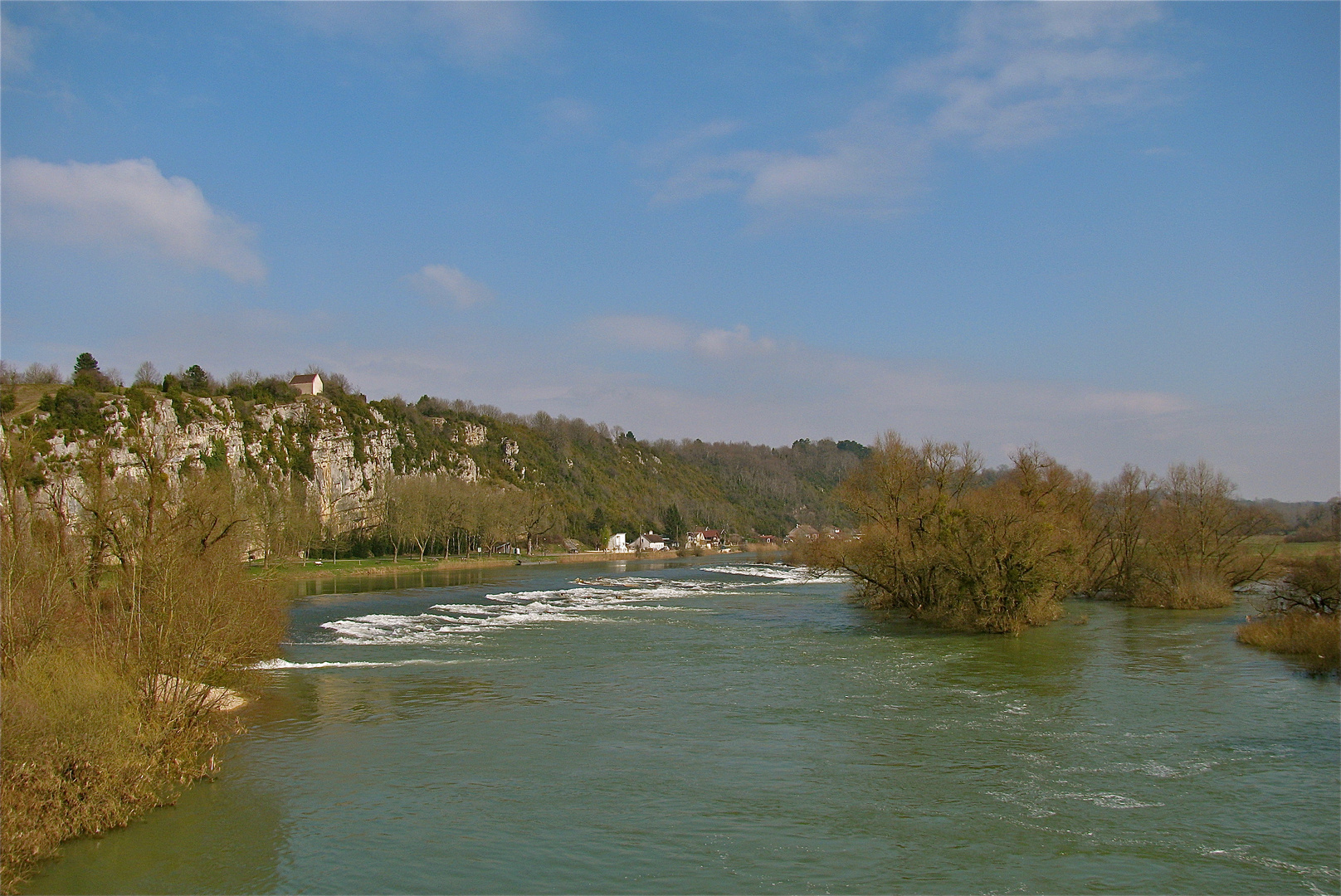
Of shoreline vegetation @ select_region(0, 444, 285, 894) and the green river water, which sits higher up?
shoreline vegetation @ select_region(0, 444, 285, 894)

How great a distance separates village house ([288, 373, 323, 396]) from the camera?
144500 millimetres

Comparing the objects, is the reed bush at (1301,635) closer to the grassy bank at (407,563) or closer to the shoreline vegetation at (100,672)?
the shoreline vegetation at (100,672)

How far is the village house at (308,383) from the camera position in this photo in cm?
14450

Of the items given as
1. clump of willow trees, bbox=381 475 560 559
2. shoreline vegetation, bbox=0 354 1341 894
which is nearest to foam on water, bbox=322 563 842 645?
shoreline vegetation, bbox=0 354 1341 894

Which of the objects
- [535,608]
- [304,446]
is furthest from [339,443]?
[535,608]

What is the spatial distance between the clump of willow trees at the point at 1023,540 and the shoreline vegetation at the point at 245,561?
105 mm

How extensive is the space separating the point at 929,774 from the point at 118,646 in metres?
13.9

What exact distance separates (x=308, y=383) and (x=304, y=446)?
91.4ft

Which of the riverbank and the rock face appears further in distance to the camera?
the rock face

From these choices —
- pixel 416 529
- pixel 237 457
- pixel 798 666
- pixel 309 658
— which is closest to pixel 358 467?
pixel 237 457

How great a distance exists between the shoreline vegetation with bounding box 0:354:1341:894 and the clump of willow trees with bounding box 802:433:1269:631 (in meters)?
0.11

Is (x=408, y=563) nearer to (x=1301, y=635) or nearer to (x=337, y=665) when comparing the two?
(x=337, y=665)

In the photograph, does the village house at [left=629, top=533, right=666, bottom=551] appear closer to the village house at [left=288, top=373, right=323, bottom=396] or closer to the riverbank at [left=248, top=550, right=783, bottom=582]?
the riverbank at [left=248, top=550, right=783, bottom=582]

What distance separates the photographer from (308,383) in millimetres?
145625
